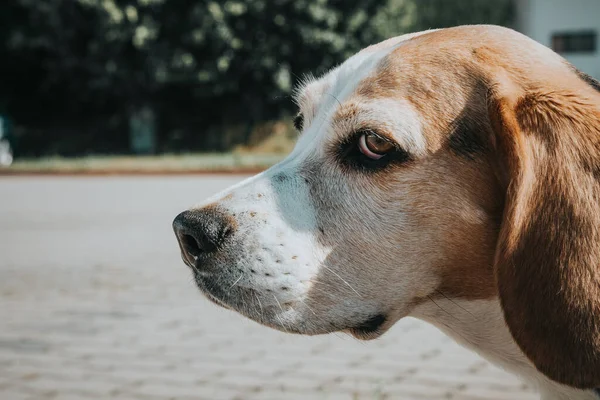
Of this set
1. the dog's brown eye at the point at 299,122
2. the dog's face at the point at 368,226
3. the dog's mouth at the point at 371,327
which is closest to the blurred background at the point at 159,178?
the dog's brown eye at the point at 299,122

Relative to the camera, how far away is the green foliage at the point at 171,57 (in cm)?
3353

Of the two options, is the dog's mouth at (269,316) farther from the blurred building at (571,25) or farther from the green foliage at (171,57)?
the blurred building at (571,25)

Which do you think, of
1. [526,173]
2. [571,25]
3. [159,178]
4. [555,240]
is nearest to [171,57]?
[159,178]

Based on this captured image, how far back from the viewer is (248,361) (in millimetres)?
6207

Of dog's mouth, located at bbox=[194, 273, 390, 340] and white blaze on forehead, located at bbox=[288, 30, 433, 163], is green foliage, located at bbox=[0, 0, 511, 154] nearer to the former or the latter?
white blaze on forehead, located at bbox=[288, 30, 433, 163]

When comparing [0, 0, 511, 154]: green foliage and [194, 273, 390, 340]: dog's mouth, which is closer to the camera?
[194, 273, 390, 340]: dog's mouth

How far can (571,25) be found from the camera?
43.8 m

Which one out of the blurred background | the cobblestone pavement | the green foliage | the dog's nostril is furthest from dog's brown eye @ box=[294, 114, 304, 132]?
the green foliage

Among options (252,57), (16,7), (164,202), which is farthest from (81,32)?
(164,202)

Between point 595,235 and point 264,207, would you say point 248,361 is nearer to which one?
point 264,207

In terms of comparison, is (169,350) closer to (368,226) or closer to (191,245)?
(191,245)

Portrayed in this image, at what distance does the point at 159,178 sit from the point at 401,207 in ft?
66.3

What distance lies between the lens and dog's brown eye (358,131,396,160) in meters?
3.28

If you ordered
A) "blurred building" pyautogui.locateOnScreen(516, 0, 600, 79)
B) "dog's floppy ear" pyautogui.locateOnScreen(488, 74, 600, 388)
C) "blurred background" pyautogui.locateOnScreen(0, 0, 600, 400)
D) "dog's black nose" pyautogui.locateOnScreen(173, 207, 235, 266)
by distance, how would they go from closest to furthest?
"dog's floppy ear" pyautogui.locateOnScreen(488, 74, 600, 388)
"dog's black nose" pyautogui.locateOnScreen(173, 207, 235, 266)
"blurred background" pyautogui.locateOnScreen(0, 0, 600, 400)
"blurred building" pyautogui.locateOnScreen(516, 0, 600, 79)
